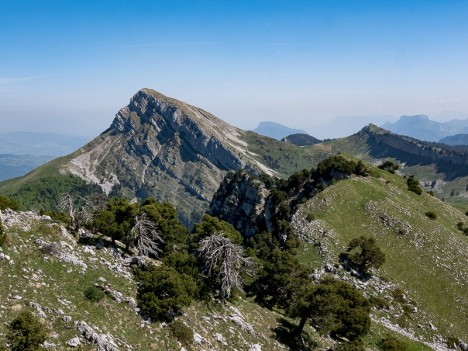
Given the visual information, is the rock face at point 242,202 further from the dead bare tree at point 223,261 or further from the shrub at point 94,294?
the shrub at point 94,294

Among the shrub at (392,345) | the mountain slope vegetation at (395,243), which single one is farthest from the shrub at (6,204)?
A: the shrub at (392,345)

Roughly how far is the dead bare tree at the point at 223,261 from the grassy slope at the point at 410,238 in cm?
2842

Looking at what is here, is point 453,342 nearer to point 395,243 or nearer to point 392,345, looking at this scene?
point 392,345

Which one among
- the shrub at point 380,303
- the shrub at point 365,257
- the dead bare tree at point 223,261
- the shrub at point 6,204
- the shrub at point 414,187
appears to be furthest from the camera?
the shrub at point 414,187

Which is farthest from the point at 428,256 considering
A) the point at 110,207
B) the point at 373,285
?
the point at 110,207

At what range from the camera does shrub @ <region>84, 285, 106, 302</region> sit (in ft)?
111

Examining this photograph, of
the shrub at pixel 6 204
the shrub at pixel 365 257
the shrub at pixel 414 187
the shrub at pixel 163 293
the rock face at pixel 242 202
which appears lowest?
the rock face at pixel 242 202

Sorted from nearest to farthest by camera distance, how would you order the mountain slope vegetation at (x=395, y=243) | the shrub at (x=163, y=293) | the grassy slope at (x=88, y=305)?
the grassy slope at (x=88, y=305)
the shrub at (x=163, y=293)
the mountain slope vegetation at (x=395, y=243)

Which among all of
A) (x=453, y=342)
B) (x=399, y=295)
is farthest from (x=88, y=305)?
(x=453, y=342)

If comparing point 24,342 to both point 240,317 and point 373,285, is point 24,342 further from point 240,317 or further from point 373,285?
point 373,285

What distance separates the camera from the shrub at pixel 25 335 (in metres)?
22.5

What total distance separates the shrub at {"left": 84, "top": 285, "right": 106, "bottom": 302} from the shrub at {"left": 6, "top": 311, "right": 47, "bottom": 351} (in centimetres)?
1031

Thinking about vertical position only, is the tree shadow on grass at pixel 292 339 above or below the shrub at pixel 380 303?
above

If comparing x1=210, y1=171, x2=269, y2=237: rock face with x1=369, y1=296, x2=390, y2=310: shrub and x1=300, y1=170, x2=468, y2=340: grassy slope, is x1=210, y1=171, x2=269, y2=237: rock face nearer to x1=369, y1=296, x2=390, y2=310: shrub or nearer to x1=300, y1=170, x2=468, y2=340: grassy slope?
x1=300, y1=170, x2=468, y2=340: grassy slope
